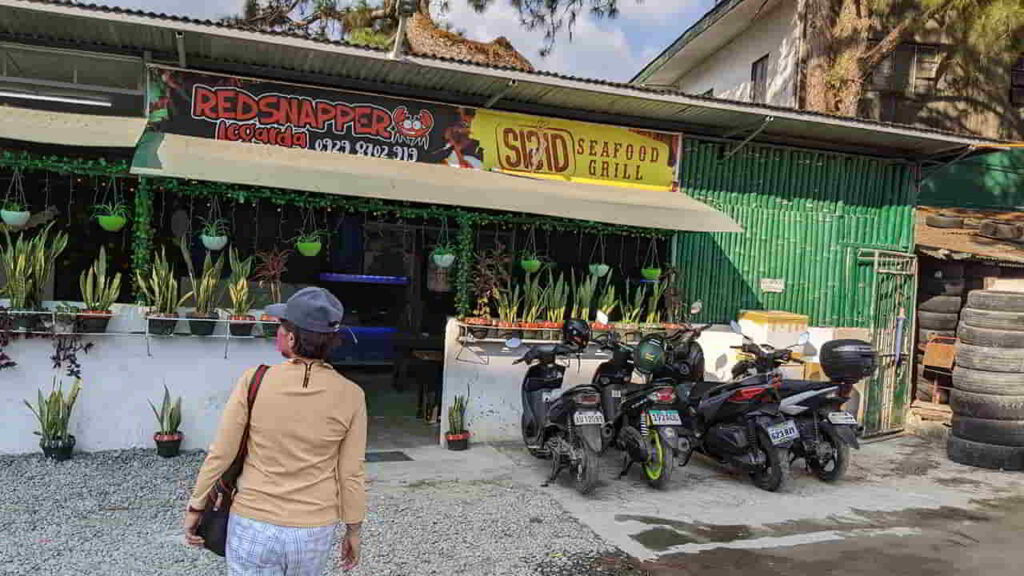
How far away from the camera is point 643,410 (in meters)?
5.82

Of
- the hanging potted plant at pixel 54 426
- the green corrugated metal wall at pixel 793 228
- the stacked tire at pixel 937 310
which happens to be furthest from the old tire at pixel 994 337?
the hanging potted plant at pixel 54 426

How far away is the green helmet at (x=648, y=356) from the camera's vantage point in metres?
5.94

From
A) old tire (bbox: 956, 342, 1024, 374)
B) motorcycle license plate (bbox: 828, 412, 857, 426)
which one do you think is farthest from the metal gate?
motorcycle license plate (bbox: 828, 412, 857, 426)

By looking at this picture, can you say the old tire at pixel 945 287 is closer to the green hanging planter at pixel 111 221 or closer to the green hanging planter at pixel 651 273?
the green hanging planter at pixel 651 273

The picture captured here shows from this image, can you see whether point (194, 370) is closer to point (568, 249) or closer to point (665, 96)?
point (568, 249)

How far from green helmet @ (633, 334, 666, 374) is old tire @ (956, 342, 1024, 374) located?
3.61 meters

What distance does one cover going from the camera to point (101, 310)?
5.90 meters

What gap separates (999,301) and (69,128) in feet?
29.3

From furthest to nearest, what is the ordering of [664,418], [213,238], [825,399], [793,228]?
1. [793,228]
2. [213,238]
3. [825,399]
4. [664,418]

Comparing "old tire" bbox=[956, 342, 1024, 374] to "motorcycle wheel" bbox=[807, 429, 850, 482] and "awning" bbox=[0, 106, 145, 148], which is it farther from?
"awning" bbox=[0, 106, 145, 148]

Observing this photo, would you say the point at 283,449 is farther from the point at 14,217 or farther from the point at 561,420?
the point at 14,217

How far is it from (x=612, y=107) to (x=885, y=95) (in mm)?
7896

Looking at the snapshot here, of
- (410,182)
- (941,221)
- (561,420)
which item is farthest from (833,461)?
(941,221)

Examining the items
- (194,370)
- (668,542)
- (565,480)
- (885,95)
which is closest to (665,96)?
(565,480)
